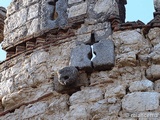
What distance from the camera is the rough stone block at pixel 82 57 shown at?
4782 millimetres

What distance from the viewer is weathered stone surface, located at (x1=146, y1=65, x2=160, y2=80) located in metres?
4.55

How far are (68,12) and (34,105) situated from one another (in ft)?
3.61

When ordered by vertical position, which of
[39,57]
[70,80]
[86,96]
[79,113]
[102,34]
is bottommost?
[79,113]

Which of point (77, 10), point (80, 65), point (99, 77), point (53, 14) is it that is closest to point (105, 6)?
point (77, 10)

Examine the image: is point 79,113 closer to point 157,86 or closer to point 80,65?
point 80,65

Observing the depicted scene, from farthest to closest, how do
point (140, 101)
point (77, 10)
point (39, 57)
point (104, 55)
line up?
point (77, 10) < point (39, 57) < point (104, 55) < point (140, 101)

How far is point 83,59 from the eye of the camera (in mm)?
4848

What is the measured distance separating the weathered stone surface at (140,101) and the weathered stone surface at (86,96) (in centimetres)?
25

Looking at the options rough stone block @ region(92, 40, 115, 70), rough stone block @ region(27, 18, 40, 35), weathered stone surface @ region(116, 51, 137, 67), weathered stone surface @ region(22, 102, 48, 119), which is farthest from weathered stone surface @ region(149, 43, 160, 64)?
rough stone block @ region(27, 18, 40, 35)

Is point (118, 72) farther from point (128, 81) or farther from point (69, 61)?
point (69, 61)

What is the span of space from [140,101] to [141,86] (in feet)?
0.58

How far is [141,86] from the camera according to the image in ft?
14.7

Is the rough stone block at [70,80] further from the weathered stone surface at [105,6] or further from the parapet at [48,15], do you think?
the weathered stone surface at [105,6]

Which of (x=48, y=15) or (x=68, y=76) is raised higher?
(x=48, y=15)
